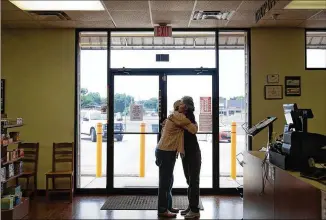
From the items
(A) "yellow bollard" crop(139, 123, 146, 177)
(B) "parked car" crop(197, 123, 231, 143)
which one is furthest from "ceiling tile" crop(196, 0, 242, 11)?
(A) "yellow bollard" crop(139, 123, 146, 177)

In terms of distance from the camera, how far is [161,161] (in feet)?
14.4

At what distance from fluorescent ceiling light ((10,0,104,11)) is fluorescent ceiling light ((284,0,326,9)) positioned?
2.53 metres

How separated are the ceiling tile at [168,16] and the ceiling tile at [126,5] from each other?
301mm

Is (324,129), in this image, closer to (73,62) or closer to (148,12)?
(148,12)

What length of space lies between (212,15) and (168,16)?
65 centimetres

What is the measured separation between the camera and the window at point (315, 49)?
593cm

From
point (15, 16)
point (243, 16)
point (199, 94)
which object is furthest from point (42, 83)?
point (243, 16)

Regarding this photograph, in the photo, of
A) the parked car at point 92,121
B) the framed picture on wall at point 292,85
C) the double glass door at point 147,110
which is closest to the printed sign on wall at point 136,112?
the double glass door at point 147,110

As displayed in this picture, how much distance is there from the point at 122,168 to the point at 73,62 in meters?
1.99

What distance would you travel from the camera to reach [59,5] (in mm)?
4660

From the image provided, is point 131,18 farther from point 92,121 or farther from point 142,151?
point 142,151

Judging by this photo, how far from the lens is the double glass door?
235 inches

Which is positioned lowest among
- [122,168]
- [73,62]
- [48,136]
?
[122,168]

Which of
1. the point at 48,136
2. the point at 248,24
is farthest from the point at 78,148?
the point at 248,24
